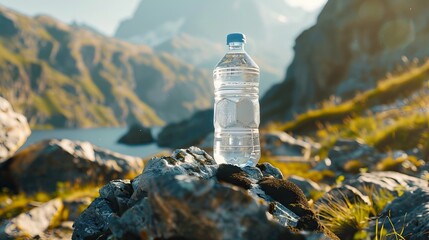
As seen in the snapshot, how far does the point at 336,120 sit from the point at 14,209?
1580 cm

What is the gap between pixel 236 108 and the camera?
26.0ft

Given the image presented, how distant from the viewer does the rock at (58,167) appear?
43.7 ft

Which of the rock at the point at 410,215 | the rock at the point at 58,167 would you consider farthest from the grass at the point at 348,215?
the rock at the point at 58,167

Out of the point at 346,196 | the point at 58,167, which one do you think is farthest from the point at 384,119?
the point at 58,167

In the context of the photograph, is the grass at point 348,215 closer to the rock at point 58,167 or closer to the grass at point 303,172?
the grass at point 303,172

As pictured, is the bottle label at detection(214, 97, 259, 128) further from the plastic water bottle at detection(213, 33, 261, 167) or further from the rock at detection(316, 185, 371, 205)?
the rock at detection(316, 185, 371, 205)

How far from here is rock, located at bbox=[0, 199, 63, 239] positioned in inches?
308

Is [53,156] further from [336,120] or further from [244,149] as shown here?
[336,120]

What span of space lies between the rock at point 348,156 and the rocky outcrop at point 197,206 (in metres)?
8.06

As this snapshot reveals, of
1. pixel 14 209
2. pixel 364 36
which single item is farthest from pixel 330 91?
pixel 14 209

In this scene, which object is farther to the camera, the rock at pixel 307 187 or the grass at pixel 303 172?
the grass at pixel 303 172

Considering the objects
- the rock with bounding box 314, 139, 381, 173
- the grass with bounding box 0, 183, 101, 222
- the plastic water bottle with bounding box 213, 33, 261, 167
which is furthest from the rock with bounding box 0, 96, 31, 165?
the rock with bounding box 314, 139, 381, 173

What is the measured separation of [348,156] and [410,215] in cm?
731

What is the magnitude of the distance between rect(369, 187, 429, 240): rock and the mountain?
29373 millimetres
